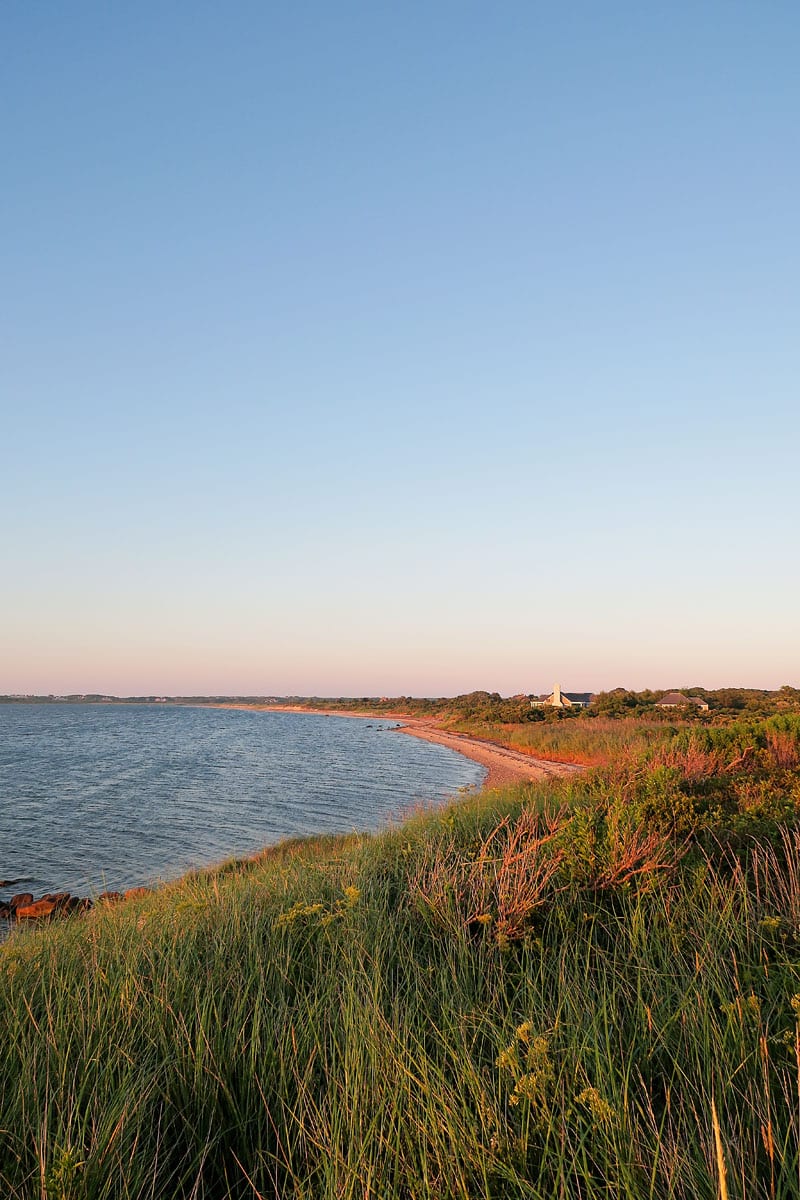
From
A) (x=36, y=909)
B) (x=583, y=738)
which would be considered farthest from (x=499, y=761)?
(x=36, y=909)

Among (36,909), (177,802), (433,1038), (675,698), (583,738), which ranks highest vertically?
(433,1038)

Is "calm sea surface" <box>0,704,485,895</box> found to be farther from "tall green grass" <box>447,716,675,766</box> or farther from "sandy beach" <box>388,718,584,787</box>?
"tall green grass" <box>447,716,675,766</box>

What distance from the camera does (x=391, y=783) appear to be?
1325 inches

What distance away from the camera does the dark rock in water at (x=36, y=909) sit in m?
13.0

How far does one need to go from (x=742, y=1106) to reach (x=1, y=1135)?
111 inches

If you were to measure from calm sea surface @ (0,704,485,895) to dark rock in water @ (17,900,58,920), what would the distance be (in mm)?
1684

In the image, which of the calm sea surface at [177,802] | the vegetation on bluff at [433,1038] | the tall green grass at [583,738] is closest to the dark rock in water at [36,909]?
the calm sea surface at [177,802]

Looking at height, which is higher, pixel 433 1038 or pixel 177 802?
pixel 433 1038

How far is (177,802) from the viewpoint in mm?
29172

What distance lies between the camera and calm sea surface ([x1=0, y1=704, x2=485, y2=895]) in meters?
18.6

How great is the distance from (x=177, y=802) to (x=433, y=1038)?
2840 cm

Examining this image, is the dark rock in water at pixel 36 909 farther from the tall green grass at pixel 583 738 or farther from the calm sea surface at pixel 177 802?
the tall green grass at pixel 583 738

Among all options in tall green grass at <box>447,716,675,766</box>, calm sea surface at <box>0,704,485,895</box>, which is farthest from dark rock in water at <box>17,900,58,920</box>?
tall green grass at <box>447,716,675,766</box>

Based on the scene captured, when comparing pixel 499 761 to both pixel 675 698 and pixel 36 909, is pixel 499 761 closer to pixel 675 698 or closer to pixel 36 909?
pixel 36 909
